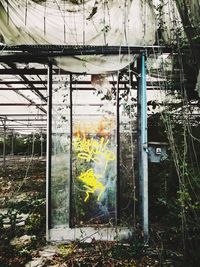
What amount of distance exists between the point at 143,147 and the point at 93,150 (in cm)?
94

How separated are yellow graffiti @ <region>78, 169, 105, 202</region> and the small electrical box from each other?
3.25 feet

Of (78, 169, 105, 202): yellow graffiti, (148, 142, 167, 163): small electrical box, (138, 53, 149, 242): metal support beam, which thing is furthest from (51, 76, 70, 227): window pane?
(148, 142, 167, 163): small electrical box

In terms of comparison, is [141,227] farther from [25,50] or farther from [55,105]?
[25,50]

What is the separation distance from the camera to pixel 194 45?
14.3 ft

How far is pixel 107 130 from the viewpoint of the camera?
5.64 metres

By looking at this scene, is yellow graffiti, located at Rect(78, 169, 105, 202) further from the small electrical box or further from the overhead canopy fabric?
the overhead canopy fabric

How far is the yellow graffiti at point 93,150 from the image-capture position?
5.60m

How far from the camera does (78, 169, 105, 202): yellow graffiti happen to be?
18.2ft

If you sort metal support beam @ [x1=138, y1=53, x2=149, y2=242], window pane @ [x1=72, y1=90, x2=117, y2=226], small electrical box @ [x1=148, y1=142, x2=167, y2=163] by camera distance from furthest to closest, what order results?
window pane @ [x1=72, y1=90, x2=117, y2=226], small electrical box @ [x1=148, y1=142, x2=167, y2=163], metal support beam @ [x1=138, y1=53, x2=149, y2=242]

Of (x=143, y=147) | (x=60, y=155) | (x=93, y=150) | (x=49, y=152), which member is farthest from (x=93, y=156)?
(x=143, y=147)

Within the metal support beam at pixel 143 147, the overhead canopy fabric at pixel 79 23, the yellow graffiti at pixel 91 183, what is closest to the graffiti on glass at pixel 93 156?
the yellow graffiti at pixel 91 183

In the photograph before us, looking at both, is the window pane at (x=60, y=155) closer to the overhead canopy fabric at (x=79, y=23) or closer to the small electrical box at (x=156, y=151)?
the overhead canopy fabric at (x=79, y=23)

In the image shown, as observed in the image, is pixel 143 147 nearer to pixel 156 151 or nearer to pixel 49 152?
pixel 156 151

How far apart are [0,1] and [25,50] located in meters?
0.82
